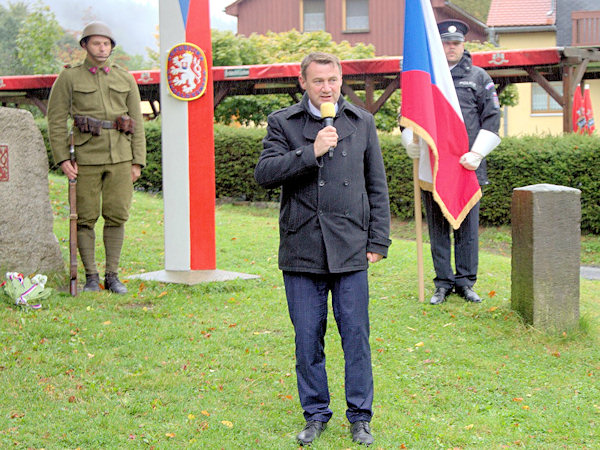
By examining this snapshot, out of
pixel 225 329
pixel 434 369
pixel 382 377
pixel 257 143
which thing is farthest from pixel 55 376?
pixel 257 143

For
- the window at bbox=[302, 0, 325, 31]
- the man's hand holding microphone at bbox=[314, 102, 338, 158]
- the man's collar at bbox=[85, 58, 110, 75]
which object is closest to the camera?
the man's hand holding microphone at bbox=[314, 102, 338, 158]

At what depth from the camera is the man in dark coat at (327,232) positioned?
404cm

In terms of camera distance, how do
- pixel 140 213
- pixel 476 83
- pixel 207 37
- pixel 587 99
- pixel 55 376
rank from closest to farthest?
pixel 55 376 < pixel 476 83 < pixel 207 37 < pixel 140 213 < pixel 587 99

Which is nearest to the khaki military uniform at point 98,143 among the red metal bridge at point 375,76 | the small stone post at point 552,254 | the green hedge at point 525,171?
the small stone post at point 552,254

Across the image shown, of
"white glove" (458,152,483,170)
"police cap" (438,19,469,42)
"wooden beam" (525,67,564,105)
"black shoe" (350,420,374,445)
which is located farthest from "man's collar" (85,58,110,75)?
"wooden beam" (525,67,564,105)

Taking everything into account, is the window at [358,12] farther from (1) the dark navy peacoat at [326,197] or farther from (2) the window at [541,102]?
(1) the dark navy peacoat at [326,197]

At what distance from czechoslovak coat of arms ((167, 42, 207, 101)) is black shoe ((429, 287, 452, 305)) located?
3009 millimetres

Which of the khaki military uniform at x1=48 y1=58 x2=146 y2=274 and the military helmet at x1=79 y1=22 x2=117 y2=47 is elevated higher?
the military helmet at x1=79 y1=22 x2=117 y2=47

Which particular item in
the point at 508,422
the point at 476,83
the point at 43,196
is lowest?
the point at 508,422

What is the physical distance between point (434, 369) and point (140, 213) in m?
8.79

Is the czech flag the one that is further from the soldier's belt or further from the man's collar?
the man's collar

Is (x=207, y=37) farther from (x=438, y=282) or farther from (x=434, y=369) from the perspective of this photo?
(x=434, y=369)

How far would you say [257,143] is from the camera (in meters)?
16.4

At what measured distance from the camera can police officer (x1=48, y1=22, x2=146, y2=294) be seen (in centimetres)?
711
